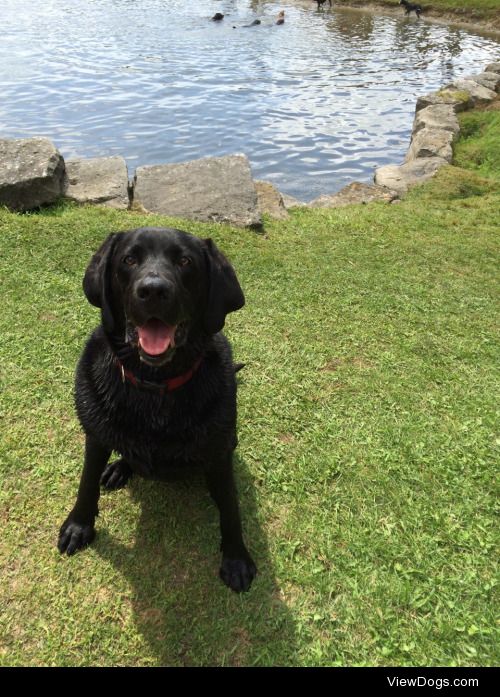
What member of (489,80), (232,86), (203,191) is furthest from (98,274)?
(489,80)

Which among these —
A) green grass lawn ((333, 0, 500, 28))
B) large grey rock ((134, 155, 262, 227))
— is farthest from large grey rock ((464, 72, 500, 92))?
green grass lawn ((333, 0, 500, 28))

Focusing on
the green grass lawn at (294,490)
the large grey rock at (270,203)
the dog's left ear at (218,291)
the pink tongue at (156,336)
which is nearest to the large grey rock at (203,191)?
the large grey rock at (270,203)

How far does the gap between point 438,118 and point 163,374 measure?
13.1 m

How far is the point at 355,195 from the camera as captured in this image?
902 cm

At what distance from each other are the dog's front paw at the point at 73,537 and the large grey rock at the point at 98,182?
530 cm

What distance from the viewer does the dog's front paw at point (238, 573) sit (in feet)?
9.01

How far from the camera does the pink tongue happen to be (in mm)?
2385

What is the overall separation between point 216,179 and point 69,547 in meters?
6.05

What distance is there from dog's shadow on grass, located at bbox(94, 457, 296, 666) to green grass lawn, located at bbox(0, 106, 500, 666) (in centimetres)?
1

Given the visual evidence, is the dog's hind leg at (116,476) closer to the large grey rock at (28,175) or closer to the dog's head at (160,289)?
the dog's head at (160,289)

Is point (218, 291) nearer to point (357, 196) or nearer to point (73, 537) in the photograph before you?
point (73, 537)

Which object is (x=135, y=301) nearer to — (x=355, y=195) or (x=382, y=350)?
(x=382, y=350)

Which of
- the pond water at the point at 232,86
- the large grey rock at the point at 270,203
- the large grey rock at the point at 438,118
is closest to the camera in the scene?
the large grey rock at the point at 270,203

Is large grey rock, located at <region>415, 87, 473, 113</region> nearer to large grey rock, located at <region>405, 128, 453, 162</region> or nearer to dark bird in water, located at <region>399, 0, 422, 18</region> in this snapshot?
large grey rock, located at <region>405, 128, 453, 162</region>
